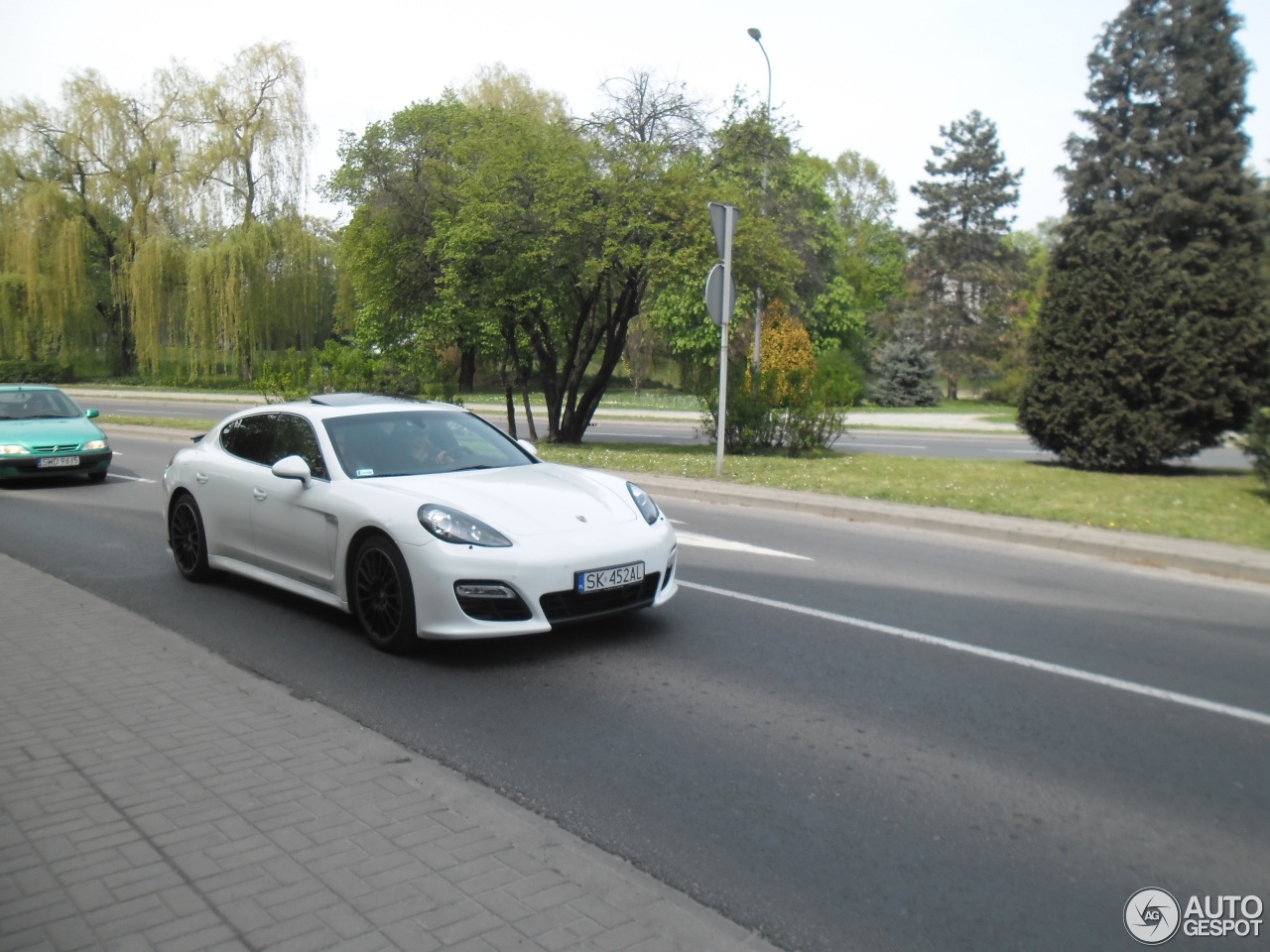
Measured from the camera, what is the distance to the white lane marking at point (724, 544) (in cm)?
983

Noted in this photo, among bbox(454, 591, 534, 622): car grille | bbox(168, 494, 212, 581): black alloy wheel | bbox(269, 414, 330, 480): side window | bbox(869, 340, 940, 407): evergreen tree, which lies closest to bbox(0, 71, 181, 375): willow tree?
bbox(869, 340, 940, 407): evergreen tree

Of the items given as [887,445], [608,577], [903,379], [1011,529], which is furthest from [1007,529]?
[903,379]

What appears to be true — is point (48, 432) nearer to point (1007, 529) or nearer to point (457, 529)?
point (457, 529)

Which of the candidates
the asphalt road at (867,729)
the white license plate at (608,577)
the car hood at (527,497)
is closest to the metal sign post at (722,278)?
the asphalt road at (867,729)

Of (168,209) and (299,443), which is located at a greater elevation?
(168,209)

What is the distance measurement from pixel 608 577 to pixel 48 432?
12184 millimetres

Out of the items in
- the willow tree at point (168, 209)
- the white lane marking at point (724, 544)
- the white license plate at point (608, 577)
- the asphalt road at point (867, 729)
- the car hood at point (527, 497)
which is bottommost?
the asphalt road at point (867, 729)

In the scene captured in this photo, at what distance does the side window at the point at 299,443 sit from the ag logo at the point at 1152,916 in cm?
519

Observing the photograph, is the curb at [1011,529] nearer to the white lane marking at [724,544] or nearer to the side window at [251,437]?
the white lane marking at [724,544]

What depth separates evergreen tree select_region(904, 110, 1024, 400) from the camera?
61000 mm

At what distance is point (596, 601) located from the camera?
627 centimetres

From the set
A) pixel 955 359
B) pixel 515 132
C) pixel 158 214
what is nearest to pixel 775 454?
pixel 515 132

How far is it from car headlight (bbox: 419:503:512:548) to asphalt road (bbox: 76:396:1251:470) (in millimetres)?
15160

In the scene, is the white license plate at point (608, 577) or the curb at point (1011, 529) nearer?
the white license plate at point (608, 577)
